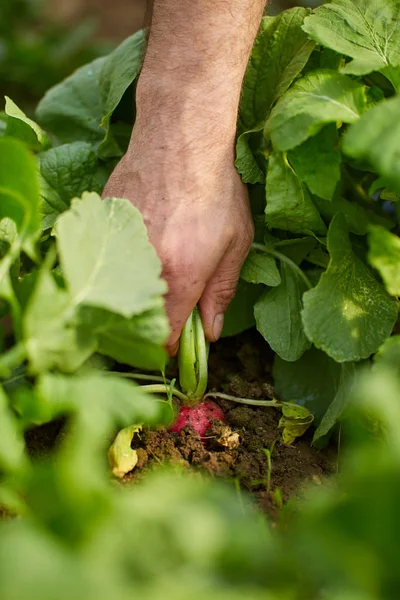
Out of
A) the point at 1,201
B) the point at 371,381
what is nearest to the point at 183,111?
the point at 1,201

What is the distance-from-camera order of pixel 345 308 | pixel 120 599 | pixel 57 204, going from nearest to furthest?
pixel 120 599 < pixel 345 308 < pixel 57 204

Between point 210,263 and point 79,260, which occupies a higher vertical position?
point 79,260

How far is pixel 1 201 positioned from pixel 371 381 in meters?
0.81

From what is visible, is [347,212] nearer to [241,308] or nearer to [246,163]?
[246,163]

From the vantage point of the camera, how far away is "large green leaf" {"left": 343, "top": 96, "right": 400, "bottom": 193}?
1.25 m

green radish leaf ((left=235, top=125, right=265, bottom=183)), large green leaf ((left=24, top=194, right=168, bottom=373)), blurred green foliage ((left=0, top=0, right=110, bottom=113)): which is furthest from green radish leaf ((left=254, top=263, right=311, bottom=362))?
blurred green foliage ((left=0, top=0, right=110, bottom=113))

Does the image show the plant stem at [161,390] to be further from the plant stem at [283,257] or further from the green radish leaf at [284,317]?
the plant stem at [283,257]

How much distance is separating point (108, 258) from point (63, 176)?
0.66 metres

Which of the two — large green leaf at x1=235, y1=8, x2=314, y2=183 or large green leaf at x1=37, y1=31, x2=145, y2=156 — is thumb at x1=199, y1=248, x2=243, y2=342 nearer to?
large green leaf at x1=235, y1=8, x2=314, y2=183

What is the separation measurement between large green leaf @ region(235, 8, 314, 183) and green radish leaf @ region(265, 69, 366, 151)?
111 millimetres

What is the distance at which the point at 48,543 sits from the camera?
2.64ft

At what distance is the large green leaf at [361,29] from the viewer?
1.59 meters

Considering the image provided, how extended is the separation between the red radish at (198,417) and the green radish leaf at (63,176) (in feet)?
1.91

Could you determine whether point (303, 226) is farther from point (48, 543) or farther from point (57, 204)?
point (48, 543)
